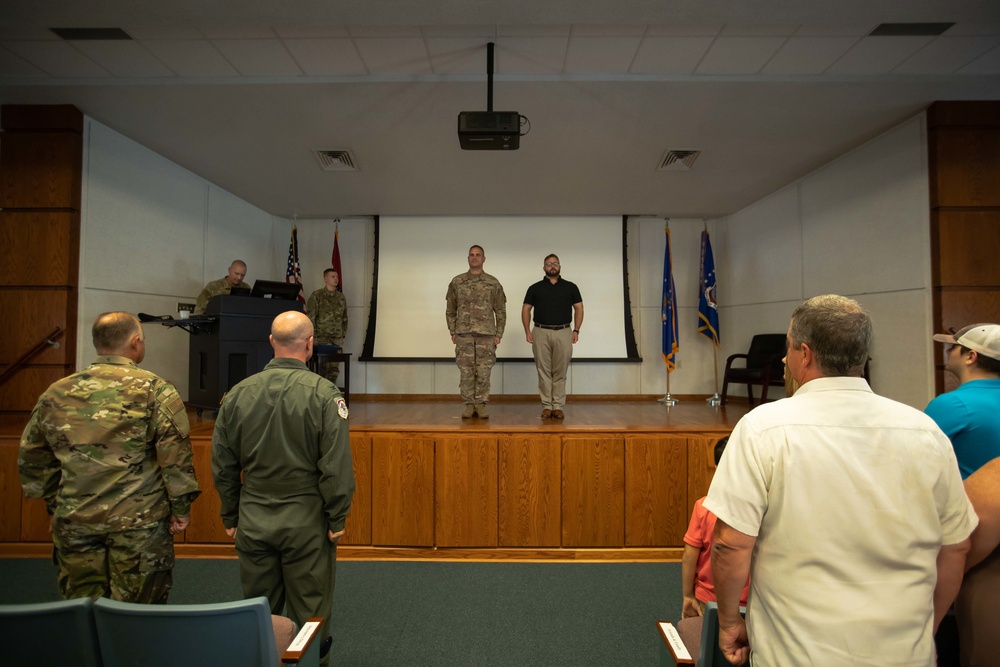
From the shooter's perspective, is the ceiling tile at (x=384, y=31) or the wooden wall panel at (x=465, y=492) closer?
the ceiling tile at (x=384, y=31)

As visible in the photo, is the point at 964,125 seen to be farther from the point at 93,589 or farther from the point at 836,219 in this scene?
the point at 93,589

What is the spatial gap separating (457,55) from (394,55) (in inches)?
16.0

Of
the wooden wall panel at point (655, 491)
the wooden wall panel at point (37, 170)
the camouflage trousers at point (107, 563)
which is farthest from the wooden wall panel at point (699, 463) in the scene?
the wooden wall panel at point (37, 170)

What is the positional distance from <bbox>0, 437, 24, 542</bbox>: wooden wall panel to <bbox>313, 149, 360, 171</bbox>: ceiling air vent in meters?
3.22

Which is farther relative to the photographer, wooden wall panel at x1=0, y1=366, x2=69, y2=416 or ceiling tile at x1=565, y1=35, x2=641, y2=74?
wooden wall panel at x1=0, y1=366, x2=69, y2=416

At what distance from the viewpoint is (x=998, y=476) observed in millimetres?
1185

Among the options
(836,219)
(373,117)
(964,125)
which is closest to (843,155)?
(836,219)

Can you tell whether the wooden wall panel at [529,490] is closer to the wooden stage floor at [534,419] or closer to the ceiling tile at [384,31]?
the wooden stage floor at [534,419]

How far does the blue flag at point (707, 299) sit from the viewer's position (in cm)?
655

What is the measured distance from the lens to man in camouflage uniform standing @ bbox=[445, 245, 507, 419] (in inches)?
169

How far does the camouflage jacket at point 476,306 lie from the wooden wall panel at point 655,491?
5.23 feet

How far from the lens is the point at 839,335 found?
3.34 ft

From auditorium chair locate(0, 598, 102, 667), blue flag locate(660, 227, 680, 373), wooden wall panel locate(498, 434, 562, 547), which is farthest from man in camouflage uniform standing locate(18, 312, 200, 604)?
blue flag locate(660, 227, 680, 373)

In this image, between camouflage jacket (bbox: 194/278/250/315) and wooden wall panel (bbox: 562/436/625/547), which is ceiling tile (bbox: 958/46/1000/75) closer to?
wooden wall panel (bbox: 562/436/625/547)
